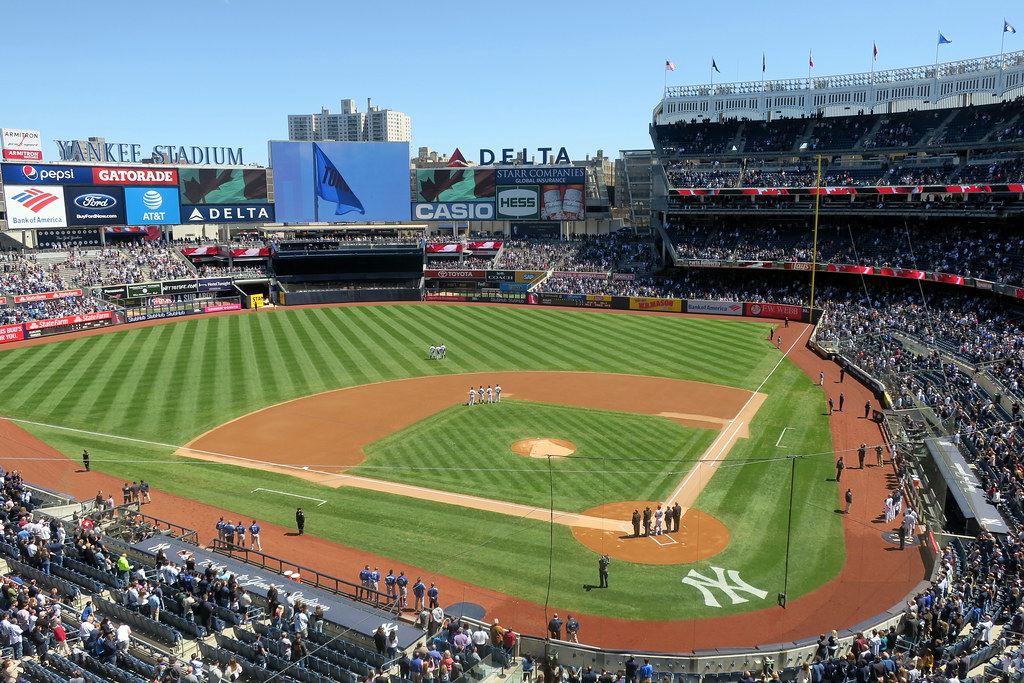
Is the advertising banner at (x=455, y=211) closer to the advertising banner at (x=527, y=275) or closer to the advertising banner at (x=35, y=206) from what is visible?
the advertising banner at (x=527, y=275)

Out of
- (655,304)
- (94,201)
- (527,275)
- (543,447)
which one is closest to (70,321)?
(94,201)

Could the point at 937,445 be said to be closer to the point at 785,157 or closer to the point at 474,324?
the point at 474,324

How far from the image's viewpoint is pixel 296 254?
7506 centimetres

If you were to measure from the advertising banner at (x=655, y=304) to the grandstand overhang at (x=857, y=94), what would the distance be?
2603cm

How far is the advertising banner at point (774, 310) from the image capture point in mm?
60812

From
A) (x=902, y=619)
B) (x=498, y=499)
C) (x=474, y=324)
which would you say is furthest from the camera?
(x=474, y=324)

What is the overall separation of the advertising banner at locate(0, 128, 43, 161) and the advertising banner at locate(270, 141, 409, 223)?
71.8ft

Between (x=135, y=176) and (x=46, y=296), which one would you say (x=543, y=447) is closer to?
(x=46, y=296)

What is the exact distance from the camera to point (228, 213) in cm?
7681

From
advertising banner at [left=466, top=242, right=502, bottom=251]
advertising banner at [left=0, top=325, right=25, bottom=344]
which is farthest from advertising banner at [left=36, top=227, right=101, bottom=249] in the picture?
advertising banner at [left=466, top=242, right=502, bottom=251]

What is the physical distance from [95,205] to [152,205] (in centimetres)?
508

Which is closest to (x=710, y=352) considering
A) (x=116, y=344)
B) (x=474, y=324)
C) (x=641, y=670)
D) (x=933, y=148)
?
(x=474, y=324)

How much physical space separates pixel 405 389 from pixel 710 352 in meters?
20.6

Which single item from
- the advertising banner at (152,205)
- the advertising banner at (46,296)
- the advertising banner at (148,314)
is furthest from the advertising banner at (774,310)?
the advertising banner at (46,296)
